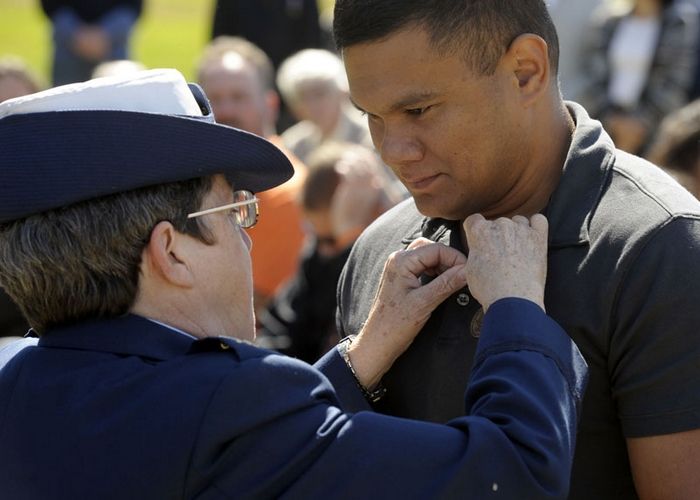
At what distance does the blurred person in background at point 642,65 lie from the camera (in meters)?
7.59

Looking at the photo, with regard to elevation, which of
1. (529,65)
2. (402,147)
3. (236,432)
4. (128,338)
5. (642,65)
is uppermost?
(529,65)

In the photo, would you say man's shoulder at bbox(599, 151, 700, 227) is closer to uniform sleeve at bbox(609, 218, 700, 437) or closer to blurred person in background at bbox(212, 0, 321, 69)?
uniform sleeve at bbox(609, 218, 700, 437)

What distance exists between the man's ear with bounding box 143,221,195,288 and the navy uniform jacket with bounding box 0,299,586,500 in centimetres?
10

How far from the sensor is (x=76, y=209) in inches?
92.9

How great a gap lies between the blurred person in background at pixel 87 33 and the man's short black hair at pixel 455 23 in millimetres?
7434

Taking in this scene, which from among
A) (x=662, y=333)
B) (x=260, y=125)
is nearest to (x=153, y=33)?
(x=260, y=125)

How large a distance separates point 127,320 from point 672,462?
1119 mm

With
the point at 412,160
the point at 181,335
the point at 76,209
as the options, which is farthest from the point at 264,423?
the point at 412,160

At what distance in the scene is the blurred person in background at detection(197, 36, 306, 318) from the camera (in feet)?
21.5

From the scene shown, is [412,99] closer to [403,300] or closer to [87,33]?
[403,300]

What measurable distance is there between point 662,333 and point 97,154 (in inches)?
45.8

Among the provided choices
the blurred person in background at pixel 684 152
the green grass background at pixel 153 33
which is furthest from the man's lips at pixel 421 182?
the green grass background at pixel 153 33

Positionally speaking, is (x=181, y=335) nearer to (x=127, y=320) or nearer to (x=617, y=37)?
(x=127, y=320)

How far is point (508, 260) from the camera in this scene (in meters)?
2.50
